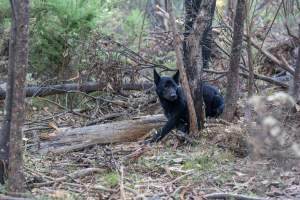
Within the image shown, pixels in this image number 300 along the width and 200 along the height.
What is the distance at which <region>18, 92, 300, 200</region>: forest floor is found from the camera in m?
5.88

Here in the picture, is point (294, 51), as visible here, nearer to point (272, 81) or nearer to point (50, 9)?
point (272, 81)

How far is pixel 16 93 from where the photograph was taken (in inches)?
200

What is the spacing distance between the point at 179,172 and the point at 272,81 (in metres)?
4.05

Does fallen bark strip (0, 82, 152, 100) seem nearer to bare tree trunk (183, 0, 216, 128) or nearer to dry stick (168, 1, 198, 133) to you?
bare tree trunk (183, 0, 216, 128)

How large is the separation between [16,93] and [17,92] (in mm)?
16

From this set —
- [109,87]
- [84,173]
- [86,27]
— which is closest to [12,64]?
[84,173]

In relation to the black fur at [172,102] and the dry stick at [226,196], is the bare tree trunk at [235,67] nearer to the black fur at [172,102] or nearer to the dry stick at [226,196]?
the black fur at [172,102]

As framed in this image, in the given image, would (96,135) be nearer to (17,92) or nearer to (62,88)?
(62,88)

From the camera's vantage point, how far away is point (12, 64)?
5445mm

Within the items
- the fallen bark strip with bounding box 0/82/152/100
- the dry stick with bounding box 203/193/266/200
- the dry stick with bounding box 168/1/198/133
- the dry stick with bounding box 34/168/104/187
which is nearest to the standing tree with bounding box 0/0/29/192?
the dry stick with bounding box 34/168/104/187

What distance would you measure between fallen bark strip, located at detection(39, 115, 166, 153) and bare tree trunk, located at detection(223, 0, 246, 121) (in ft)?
3.81

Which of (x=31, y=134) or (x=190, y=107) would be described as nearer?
(x=190, y=107)

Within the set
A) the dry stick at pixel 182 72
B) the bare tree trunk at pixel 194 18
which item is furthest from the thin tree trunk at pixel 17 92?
the bare tree trunk at pixel 194 18

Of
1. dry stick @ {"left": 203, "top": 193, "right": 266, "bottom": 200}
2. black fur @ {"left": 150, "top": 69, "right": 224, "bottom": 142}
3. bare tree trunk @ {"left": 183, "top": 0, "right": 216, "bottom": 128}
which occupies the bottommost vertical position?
dry stick @ {"left": 203, "top": 193, "right": 266, "bottom": 200}
